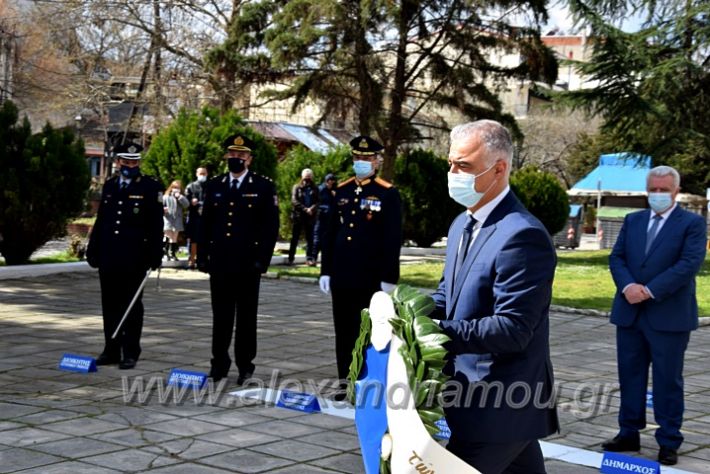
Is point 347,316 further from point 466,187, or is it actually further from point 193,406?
A: point 466,187

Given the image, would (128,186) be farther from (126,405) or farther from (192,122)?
(192,122)

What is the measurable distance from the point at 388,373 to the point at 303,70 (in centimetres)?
2219

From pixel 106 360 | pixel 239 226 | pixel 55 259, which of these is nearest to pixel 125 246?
pixel 106 360

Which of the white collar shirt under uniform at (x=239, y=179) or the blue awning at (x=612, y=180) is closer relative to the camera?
the white collar shirt under uniform at (x=239, y=179)

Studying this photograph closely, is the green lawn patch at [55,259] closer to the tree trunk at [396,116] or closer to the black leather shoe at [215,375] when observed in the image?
the tree trunk at [396,116]

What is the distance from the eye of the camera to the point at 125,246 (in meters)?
9.31

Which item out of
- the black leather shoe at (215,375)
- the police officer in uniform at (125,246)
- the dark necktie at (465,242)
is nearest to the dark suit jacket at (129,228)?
the police officer in uniform at (125,246)

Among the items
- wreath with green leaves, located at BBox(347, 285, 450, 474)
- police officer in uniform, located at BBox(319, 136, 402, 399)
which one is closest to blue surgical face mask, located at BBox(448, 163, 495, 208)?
wreath with green leaves, located at BBox(347, 285, 450, 474)

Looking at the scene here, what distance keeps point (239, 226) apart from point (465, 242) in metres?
4.95

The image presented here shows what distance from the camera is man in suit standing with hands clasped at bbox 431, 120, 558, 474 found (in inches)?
147

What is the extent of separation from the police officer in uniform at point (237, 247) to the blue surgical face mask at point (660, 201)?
331 centimetres

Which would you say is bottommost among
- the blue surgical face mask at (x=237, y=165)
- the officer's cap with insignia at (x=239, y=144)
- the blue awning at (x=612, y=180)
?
the blue surgical face mask at (x=237, y=165)

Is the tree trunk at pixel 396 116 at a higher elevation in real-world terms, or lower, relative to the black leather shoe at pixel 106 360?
higher

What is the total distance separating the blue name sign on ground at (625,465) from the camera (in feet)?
19.9
